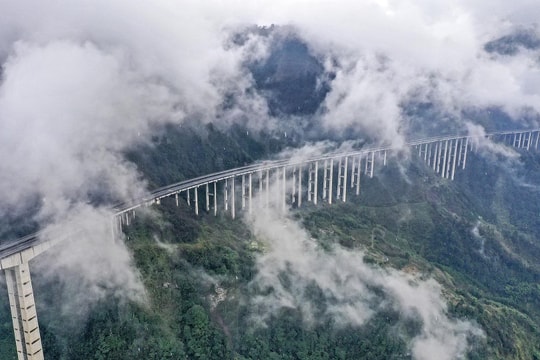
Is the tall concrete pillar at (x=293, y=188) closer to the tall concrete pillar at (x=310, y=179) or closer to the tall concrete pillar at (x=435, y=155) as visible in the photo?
the tall concrete pillar at (x=310, y=179)

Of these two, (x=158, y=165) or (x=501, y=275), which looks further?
(x=501, y=275)

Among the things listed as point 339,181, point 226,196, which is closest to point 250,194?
point 226,196

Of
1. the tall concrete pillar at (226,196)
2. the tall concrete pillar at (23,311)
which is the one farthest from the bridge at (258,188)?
the tall concrete pillar at (226,196)

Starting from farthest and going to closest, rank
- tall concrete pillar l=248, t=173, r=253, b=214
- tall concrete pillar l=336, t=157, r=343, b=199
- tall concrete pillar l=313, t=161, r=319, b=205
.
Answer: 1. tall concrete pillar l=336, t=157, r=343, b=199
2. tall concrete pillar l=313, t=161, r=319, b=205
3. tall concrete pillar l=248, t=173, r=253, b=214

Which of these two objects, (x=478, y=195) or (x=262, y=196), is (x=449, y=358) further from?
A: (x=478, y=195)

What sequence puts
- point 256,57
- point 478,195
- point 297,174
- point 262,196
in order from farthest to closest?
1. point 478,195
2. point 256,57
3. point 297,174
4. point 262,196

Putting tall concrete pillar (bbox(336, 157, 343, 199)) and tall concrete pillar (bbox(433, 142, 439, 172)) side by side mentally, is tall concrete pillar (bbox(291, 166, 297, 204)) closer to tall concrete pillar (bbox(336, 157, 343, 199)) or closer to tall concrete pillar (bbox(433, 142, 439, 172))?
tall concrete pillar (bbox(336, 157, 343, 199))

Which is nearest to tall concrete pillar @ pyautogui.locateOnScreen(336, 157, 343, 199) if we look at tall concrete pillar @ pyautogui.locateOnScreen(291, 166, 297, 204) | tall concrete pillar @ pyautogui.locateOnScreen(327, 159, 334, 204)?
tall concrete pillar @ pyautogui.locateOnScreen(327, 159, 334, 204)

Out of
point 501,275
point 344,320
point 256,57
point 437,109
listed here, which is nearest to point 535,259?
point 501,275
